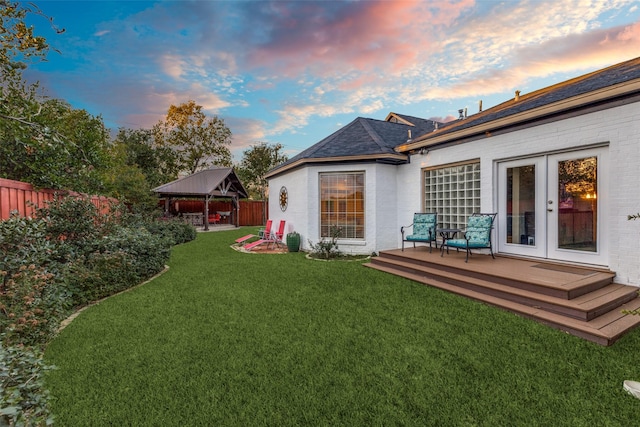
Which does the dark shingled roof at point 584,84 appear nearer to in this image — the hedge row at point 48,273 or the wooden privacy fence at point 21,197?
the hedge row at point 48,273

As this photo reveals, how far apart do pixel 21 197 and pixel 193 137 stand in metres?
26.7

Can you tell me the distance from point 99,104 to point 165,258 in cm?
786

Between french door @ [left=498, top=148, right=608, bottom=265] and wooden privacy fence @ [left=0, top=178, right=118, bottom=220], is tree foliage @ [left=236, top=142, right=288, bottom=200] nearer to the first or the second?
wooden privacy fence @ [left=0, top=178, right=118, bottom=220]

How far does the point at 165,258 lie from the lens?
6.78 m

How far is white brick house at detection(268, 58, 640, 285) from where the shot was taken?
14.7 ft

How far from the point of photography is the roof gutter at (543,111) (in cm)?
428

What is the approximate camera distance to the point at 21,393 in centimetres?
149

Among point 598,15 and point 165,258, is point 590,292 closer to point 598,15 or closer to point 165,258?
point 598,15

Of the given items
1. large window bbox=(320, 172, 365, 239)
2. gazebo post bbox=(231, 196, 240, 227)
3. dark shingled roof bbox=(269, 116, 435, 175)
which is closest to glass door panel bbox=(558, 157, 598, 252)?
dark shingled roof bbox=(269, 116, 435, 175)

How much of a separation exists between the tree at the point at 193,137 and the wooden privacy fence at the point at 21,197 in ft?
83.6

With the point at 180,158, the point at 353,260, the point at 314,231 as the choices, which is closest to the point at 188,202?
the point at 180,158

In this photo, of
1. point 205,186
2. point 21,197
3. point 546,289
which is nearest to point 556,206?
point 546,289

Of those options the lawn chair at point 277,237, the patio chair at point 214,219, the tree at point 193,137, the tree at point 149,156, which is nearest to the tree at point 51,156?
the lawn chair at point 277,237

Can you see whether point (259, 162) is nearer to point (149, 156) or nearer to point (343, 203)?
point (149, 156)
